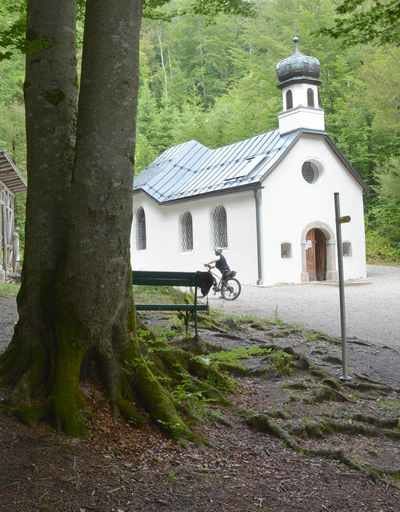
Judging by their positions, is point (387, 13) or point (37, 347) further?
point (387, 13)

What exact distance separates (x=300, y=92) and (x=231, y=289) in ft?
39.2

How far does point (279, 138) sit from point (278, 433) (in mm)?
22572

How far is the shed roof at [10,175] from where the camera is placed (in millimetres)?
19381

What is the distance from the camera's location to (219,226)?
2627cm

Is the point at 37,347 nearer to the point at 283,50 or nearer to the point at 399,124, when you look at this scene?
the point at 399,124

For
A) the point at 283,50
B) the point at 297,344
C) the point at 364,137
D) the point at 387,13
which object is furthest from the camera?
the point at 283,50

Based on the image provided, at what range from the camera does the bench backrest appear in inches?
292

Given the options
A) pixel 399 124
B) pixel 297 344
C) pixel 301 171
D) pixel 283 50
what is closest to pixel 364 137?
pixel 399 124

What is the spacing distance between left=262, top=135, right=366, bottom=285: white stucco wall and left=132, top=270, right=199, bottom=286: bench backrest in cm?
1633

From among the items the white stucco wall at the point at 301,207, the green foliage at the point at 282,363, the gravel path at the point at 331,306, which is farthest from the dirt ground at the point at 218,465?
the white stucco wall at the point at 301,207

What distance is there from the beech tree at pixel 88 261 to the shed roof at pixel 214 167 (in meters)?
19.3

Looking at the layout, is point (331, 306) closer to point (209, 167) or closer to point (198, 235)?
point (198, 235)

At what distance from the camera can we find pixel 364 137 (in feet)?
113

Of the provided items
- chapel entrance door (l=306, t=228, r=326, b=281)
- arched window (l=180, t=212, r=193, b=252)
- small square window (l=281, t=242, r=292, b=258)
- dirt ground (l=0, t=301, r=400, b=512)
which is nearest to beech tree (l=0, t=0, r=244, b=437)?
dirt ground (l=0, t=301, r=400, b=512)
